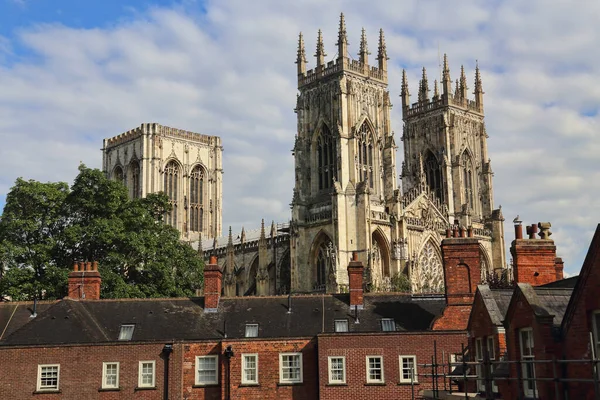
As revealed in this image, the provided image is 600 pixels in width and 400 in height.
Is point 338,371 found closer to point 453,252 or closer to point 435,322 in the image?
point 435,322

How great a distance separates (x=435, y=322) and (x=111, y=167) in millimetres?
92331

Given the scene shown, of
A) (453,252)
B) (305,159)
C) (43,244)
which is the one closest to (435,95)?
(305,159)

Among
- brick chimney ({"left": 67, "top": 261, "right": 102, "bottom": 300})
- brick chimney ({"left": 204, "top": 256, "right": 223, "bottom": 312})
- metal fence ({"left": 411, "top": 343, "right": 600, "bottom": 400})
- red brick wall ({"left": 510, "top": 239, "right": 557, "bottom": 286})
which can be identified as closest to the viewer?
metal fence ({"left": 411, "top": 343, "right": 600, "bottom": 400})

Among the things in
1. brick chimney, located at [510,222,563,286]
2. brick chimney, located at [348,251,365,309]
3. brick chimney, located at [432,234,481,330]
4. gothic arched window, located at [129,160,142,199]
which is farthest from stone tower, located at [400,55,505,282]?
brick chimney, located at [510,222,563,286]

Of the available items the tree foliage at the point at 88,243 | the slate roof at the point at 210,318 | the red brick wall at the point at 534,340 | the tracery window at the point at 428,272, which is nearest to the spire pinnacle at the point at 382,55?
the tracery window at the point at 428,272

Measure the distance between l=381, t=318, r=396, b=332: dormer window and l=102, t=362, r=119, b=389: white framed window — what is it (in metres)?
9.75

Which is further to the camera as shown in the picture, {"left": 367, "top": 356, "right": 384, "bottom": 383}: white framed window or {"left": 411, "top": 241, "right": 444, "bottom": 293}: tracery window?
{"left": 411, "top": 241, "right": 444, "bottom": 293}: tracery window

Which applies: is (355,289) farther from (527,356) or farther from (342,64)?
(342,64)

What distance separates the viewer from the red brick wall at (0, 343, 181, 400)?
3089 cm

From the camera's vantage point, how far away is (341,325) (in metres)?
32.5

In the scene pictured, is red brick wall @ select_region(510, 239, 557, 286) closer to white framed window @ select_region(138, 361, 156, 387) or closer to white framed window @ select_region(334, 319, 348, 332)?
white framed window @ select_region(334, 319, 348, 332)

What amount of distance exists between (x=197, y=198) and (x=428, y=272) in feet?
150

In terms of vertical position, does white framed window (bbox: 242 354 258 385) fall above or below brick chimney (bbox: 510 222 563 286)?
below

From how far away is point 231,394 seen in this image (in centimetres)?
3073
